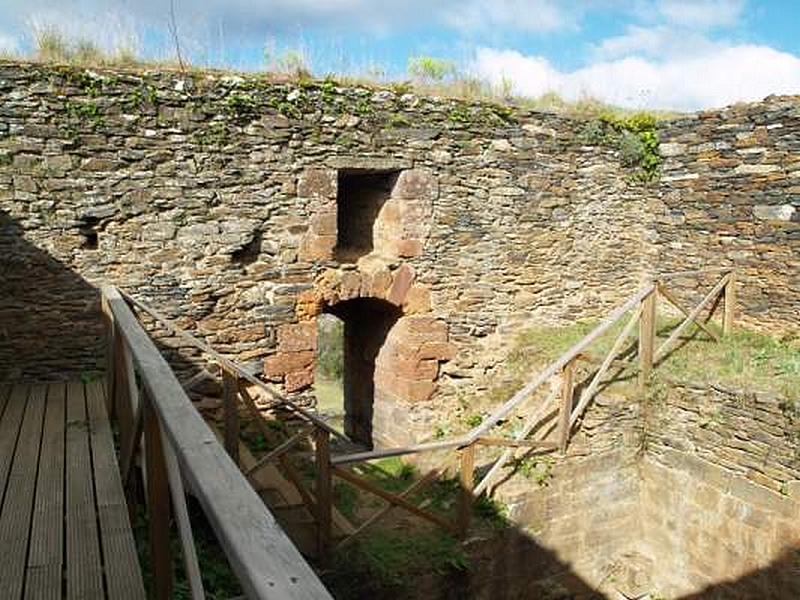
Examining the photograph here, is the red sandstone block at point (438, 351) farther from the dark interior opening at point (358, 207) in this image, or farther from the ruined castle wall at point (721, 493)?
the ruined castle wall at point (721, 493)

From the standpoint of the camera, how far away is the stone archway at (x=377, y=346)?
6902mm

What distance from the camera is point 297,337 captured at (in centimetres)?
688

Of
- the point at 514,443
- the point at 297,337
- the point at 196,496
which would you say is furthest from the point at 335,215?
the point at 196,496

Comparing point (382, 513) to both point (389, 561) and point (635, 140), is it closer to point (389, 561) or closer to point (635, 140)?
point (389, 561)

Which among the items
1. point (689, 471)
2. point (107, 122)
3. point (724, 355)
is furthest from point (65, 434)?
point (724, 355)

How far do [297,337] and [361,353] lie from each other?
5.66 ft

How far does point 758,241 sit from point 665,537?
11.1 feet

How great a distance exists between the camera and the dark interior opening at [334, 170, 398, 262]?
736 centimetres

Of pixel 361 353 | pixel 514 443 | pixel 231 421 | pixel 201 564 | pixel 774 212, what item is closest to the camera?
pixel 201 564

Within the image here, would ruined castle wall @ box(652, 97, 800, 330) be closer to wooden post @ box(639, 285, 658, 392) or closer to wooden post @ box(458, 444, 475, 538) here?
wooden post @ box(639, 285, 658, 392)

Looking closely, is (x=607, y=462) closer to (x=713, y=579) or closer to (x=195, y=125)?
(x=713, y=579)

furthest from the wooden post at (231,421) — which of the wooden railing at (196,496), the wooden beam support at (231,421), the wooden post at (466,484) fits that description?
the wooden post at (466,484)

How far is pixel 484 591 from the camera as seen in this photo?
5.59 metres

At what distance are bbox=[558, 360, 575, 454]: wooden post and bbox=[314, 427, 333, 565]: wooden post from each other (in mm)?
2561
